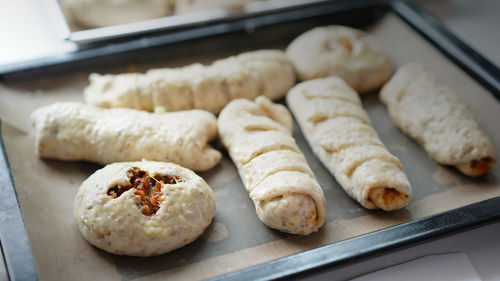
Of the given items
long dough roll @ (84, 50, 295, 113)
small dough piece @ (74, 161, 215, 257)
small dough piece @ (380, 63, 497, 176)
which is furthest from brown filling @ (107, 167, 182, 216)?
small dough piece @ (380, 63, 497, 176)

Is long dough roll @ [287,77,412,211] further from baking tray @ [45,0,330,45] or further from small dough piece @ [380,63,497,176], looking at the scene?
baking tray @ [45,0,330,45]

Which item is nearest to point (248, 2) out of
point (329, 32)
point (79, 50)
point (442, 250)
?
point (329, 32)

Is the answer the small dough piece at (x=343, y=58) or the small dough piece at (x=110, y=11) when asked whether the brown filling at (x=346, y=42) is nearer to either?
the small dough piece at (x=343, y=58)

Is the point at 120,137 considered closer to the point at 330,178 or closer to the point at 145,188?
the point at 145,188

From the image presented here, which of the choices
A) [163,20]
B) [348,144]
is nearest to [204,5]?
[163,20]

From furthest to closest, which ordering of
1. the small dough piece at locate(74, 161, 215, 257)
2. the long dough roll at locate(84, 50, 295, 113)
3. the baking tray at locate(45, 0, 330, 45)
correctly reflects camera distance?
the baking tray at locate(45, 0, 330, 45)
the long dough roll at locate(84, 50, 295, 113)
the small dough piece at locate(74, 161, 215, 257)

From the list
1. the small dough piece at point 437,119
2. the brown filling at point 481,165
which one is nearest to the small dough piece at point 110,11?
the small dough piece at point 437,119
